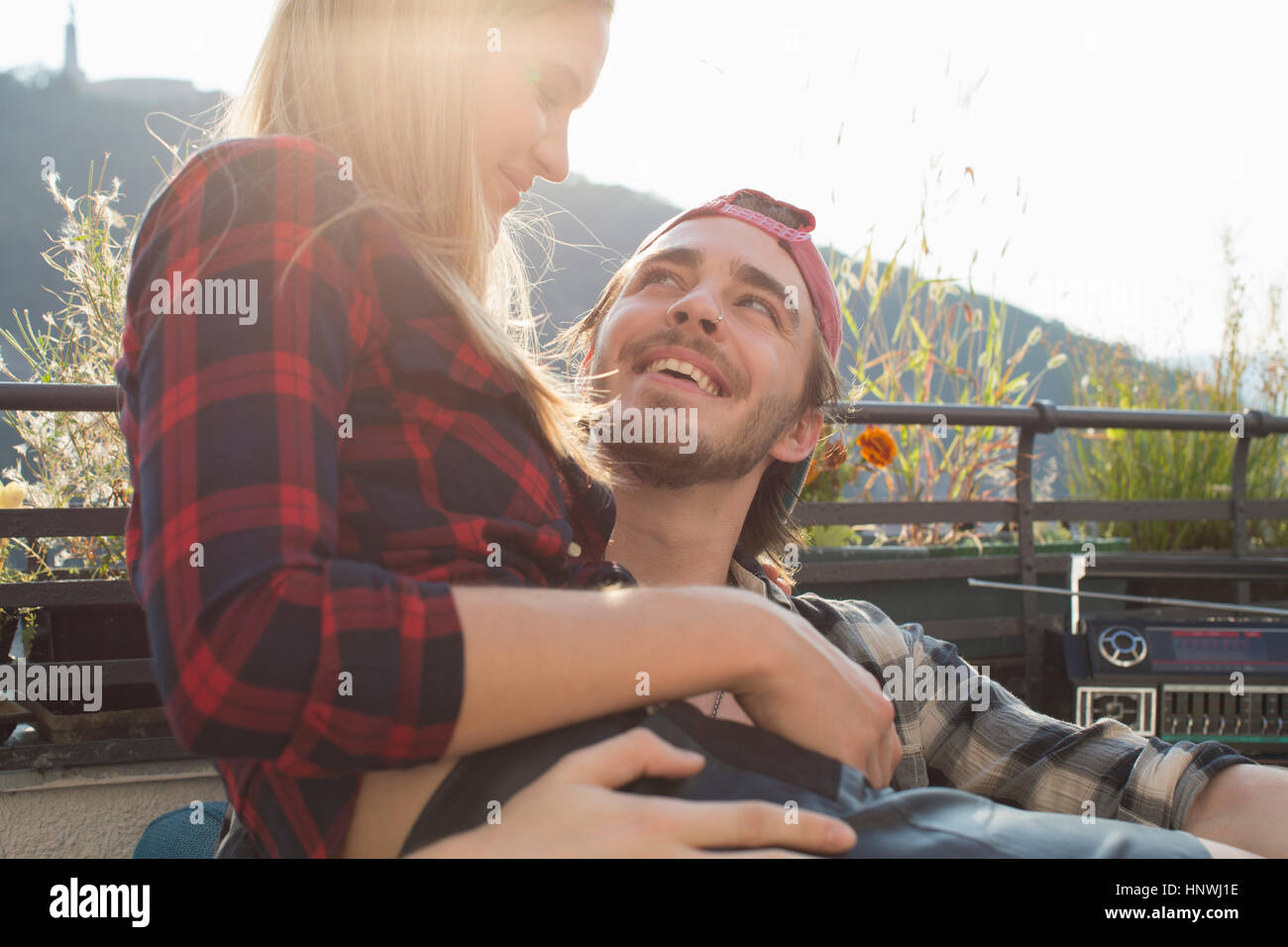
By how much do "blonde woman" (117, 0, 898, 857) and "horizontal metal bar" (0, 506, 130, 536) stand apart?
1.19m

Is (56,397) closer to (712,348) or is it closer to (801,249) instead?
(712,348)

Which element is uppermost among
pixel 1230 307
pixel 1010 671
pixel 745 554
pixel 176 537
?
pixel 1230 307

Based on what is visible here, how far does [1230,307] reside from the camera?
504 cm

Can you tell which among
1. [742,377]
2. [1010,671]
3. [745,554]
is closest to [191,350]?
[742,377]

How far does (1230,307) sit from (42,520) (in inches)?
219

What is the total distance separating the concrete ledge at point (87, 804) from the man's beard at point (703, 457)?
1207 millimetres

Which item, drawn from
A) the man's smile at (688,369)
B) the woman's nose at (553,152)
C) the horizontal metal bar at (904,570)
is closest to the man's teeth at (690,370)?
the man's smile at (688,369)

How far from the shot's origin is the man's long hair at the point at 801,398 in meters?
2.07

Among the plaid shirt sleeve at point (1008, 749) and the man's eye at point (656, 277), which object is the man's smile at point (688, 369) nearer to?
the man's eye at point (656, 277)

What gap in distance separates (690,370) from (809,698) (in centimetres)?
93

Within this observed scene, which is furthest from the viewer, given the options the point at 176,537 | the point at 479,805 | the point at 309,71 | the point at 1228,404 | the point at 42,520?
the point at 1228,404

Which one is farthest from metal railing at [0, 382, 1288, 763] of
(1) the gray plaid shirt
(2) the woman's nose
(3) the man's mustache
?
(2) the woman's nose

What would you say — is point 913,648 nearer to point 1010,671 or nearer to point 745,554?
point 745,554
